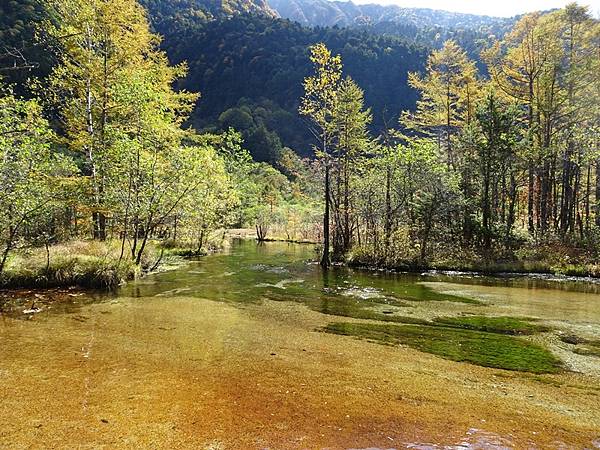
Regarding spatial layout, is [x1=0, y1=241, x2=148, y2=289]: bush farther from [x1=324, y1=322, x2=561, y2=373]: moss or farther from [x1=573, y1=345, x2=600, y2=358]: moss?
[x1=573, y1=345, x2=600, y2=358]: moss

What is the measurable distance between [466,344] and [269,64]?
119183mm

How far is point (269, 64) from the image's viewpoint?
116 meters

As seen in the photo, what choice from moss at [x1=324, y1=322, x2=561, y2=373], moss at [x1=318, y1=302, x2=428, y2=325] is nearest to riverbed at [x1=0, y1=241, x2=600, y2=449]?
moss at [x1=318, y1=302, x2=428, y2=325]

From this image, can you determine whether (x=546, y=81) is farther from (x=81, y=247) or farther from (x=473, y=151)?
(x=81, y=247)

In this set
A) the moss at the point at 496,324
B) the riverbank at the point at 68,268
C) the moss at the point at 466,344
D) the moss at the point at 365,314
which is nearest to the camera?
the moss at the point at 466,344

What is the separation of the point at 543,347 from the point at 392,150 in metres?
15.4

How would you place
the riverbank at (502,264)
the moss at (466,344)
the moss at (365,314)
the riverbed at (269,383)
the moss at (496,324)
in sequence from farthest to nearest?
the riverbank at (502,264), the moss at (365,314), the moss at (496,324), the moss at (466,344), the riverbed at (269,383)

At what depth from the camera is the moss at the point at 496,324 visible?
8.52m

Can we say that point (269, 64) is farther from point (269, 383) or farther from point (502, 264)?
point (269, 383)

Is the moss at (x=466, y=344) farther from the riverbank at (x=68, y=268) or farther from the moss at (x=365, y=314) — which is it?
the riverbank at (x=68, y=268)

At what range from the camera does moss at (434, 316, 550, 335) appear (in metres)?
8.52

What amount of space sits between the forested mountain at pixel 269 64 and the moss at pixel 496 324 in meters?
94.0

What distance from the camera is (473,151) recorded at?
2270cm

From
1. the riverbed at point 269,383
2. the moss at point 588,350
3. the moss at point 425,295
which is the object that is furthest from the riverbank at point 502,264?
the moss at point 588,350
